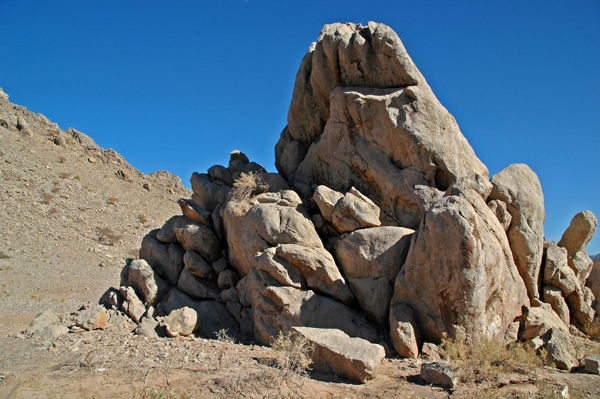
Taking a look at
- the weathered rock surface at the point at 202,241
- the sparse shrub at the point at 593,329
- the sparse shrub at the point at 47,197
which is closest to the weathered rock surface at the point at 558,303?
the sparse shrub at the point at 593,329

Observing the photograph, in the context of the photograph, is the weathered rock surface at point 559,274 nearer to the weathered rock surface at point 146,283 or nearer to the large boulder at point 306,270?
the large boulder at point 306,270

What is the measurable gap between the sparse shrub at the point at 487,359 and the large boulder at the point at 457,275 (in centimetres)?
74

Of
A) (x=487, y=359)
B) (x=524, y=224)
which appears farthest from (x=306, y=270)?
(x=524, y=224)

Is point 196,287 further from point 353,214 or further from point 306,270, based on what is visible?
point 353,214

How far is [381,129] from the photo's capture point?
45.8 feet

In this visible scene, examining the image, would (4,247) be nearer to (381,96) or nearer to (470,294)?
(381,96)

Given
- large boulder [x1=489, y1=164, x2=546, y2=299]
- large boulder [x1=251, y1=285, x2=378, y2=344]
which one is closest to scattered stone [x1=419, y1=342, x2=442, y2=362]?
large boulder [x1=251, y1=285, x2=378, y2=344]

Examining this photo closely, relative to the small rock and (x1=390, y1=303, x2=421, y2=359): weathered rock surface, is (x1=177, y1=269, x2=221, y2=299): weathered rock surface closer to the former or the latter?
(x1=390, y1=303, x2=421, y2=359): weathered rock surface

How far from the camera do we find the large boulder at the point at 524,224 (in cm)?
1261

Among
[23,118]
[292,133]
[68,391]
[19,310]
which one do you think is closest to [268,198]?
[292,133]

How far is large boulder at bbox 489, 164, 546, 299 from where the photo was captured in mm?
12609

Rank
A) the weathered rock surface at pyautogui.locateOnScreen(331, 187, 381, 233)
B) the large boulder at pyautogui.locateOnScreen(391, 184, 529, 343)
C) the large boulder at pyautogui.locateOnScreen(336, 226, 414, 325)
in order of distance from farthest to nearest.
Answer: the weathered rock surface at pyautogui.locateOnScreen(331, 187, 381, 233) → the large boulder at pyautogui.locateOnScreen(336, 226, 414, 325) → the large boulder at pyautogui.locateOnScreen(391, 184, 529, 343)

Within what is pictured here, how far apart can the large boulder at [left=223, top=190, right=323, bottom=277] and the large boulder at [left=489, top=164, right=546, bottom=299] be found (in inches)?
248

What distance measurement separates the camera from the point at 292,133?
18438mm
